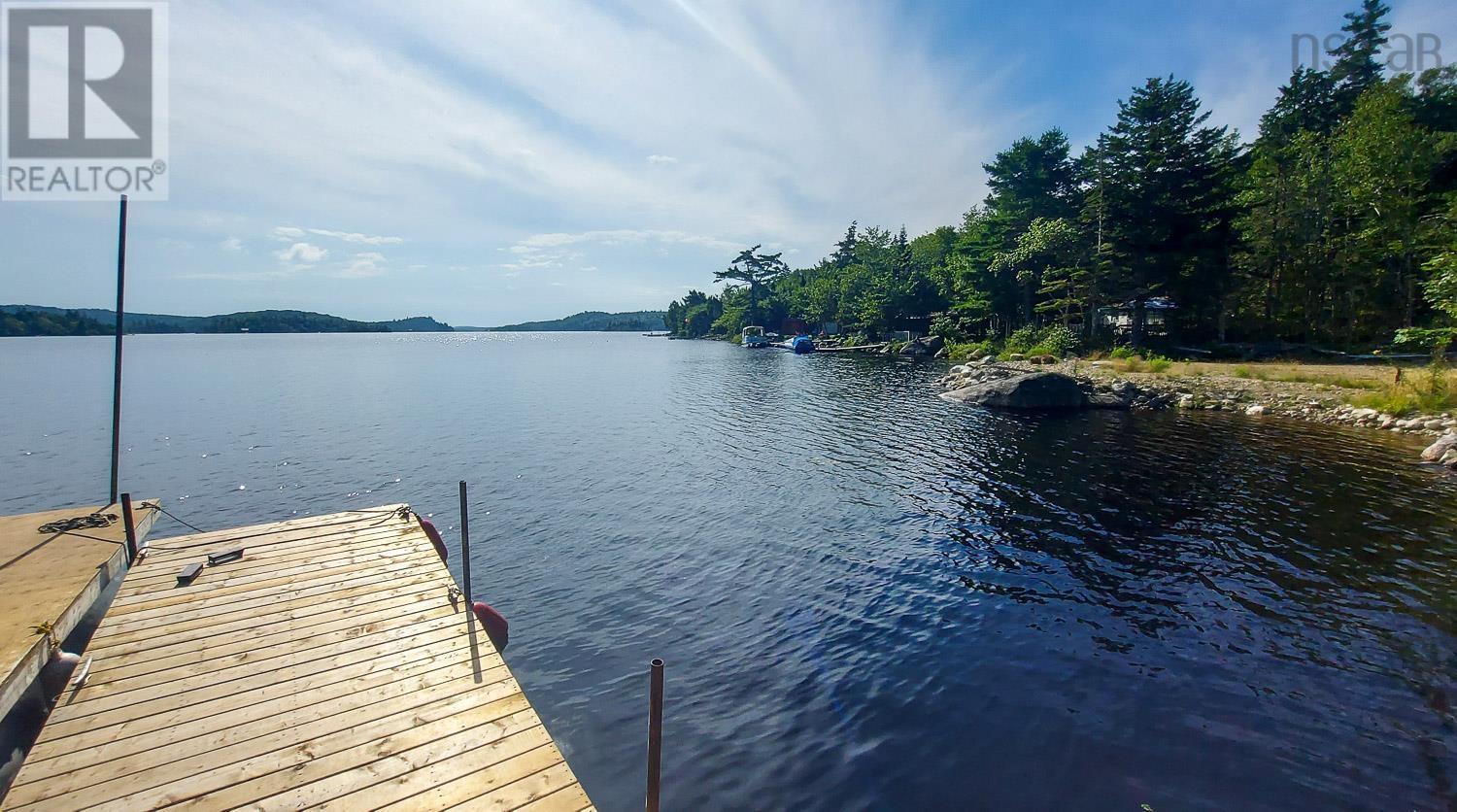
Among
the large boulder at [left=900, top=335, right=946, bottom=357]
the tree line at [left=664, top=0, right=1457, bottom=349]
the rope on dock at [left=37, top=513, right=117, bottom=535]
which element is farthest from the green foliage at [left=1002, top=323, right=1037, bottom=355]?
the rope on dock at [left=37, top=513, right=117, bottom=535]

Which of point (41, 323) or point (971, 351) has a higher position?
point (41, 323)

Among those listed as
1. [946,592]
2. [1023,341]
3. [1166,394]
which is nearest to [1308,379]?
[1166,394]

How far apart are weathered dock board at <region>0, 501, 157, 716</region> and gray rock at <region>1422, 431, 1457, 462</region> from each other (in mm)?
34640

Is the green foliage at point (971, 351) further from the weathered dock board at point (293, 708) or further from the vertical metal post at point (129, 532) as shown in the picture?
the vertical metal post at point (129, 532)

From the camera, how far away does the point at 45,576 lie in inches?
405

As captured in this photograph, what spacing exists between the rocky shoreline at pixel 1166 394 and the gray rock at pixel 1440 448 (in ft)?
15.4

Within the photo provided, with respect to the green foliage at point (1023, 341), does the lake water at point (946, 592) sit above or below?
below

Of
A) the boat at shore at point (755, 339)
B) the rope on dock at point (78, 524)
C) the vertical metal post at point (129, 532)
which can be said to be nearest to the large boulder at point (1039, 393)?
the vertical metal post at point (129, 532)

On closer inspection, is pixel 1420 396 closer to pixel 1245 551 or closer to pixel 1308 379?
pixel 1308 379

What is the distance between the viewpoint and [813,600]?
1222 cm

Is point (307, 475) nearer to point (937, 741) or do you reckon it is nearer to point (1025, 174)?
point (937, 741)

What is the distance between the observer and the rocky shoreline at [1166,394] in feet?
88.5

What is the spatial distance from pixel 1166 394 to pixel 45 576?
4333 cm

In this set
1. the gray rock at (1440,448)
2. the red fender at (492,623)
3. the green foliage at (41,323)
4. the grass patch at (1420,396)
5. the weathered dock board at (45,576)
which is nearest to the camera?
the weathered dock board at (45,576)
